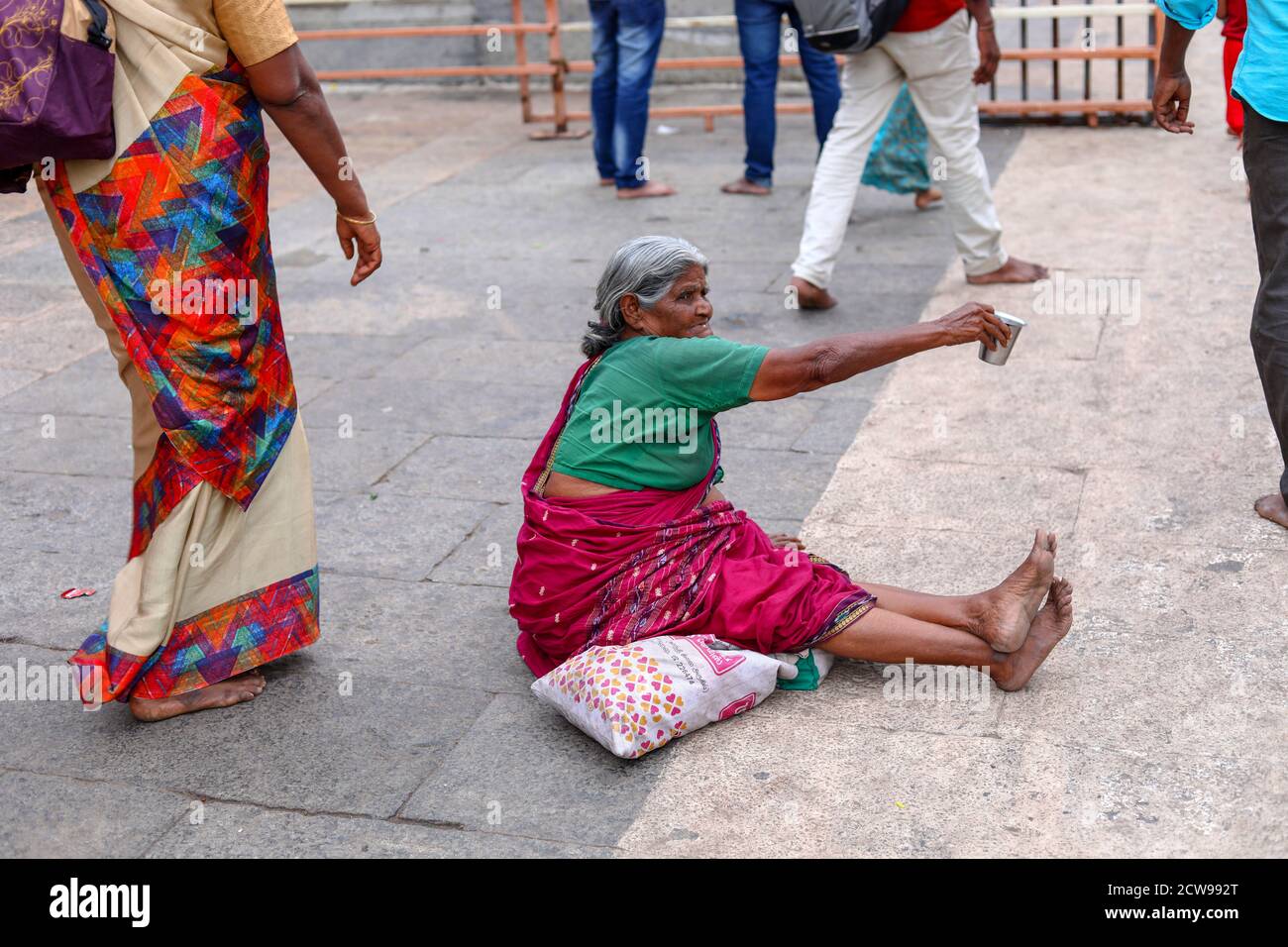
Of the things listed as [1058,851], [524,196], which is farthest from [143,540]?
[524,196]

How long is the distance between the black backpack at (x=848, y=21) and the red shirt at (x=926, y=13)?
0.15 feet

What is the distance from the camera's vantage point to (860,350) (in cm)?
303

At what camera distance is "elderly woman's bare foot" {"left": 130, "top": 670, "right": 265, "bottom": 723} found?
325 cm

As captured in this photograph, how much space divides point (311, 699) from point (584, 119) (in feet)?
22.2

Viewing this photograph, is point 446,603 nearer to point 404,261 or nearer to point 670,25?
point 404,261

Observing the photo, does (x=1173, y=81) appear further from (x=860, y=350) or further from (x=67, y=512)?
(x=67, y=512)

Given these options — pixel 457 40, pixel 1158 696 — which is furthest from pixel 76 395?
pixel 457 40

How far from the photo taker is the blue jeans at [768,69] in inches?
277

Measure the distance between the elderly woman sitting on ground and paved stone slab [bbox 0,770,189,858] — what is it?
881mm

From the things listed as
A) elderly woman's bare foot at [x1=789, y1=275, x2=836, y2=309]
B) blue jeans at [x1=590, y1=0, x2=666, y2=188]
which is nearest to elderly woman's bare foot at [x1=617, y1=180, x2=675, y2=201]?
blue jeans at [x1=590, y1=0, x2=666, y2=188]

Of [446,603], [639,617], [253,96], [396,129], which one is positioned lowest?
[396,129]

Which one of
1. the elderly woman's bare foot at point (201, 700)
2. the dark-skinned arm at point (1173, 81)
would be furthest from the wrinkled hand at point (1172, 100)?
the elderly woman's bare foot at point (201, 700)

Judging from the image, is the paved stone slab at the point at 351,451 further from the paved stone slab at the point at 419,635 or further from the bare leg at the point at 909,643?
the bare leg at the point at 909,643

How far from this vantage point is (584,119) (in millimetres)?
9516
